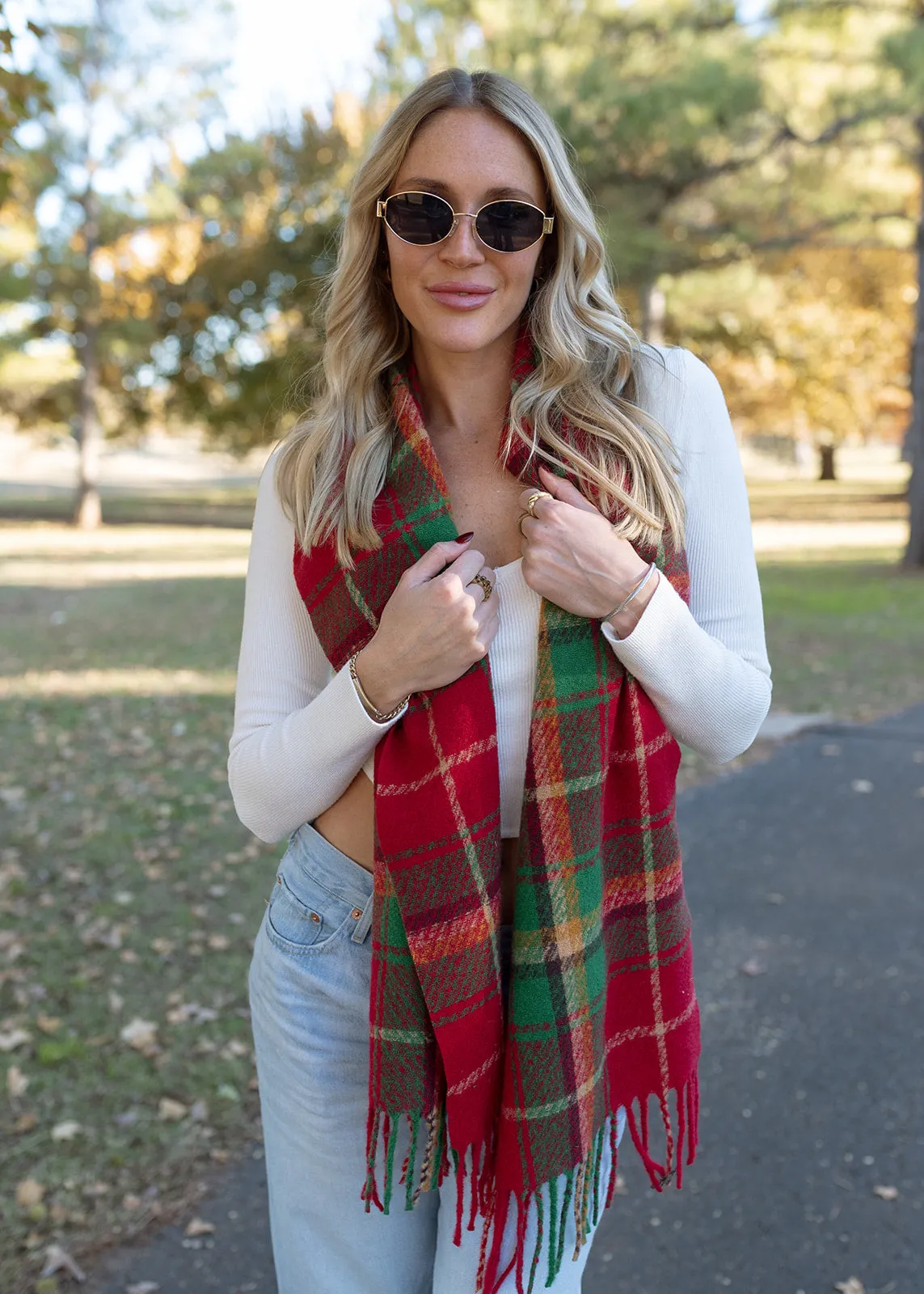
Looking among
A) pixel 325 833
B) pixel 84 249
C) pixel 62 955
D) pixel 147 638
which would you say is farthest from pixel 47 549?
pixel 325 833

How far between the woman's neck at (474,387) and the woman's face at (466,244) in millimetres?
62

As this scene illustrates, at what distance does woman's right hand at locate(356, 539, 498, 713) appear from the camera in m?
1.55

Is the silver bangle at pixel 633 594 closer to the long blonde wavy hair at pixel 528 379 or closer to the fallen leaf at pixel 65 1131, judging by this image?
the long blonde wavy hair at pixel 528 379

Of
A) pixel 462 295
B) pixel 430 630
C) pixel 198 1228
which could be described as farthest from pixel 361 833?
pixel 198 1228

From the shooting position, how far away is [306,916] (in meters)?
1.70

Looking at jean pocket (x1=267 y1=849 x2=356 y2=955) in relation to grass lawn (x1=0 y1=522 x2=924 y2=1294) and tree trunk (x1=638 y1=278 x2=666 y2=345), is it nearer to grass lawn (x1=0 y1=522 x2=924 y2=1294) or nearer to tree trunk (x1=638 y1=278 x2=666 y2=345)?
grass lawn (x1=0 y1=522 x2=924 y2=1294)

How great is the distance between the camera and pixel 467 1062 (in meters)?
1.59

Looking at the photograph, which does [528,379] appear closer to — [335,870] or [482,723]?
[482,723]

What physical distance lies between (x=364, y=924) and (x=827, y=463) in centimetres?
3987

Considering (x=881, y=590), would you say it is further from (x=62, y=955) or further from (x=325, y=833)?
(x=325, y=833)

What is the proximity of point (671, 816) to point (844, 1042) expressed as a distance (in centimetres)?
240

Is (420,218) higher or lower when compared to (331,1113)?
higher

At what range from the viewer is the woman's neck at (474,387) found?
1804 millimetres

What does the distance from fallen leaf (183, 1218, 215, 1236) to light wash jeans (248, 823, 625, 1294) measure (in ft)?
4.24
